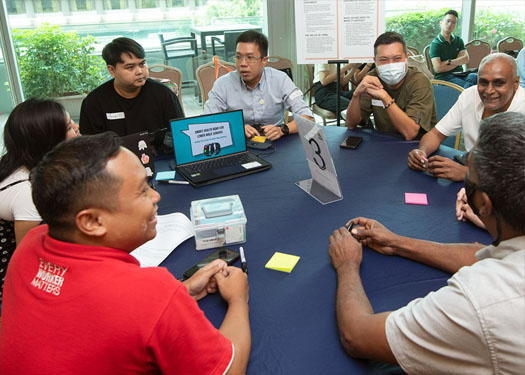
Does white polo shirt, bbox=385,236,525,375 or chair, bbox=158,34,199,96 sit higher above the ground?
chair, bbox=158,34,199,96

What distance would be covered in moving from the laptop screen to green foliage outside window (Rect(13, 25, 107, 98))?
390cm

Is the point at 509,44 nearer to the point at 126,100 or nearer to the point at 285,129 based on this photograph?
the point at 285,129

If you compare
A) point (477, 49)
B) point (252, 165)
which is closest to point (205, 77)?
point (252, 165)

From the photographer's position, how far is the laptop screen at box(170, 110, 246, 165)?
2.23 m

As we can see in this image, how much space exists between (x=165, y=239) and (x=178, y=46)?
483 cm

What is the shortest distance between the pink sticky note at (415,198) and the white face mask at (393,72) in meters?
1.21

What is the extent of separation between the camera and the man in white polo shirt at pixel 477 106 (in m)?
2.08

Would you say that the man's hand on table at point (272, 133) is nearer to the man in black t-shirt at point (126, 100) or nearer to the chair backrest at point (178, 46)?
the man in black t-shirt at point (126, 100)

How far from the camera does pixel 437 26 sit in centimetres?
684

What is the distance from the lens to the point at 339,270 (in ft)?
4.39

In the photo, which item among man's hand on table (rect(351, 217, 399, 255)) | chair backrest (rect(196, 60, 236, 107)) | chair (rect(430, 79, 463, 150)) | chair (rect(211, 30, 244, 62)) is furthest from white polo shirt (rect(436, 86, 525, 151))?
chair (rect(211, 30, 244, 62))

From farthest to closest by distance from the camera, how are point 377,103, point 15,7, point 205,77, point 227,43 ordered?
point 227,43 < point 15,7 < point 205,77 < point 377,103

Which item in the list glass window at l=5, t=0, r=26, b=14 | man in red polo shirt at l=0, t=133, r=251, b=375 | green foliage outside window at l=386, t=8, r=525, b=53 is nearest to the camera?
man in red polo shirt at l=0, t=133, r=251, b=375

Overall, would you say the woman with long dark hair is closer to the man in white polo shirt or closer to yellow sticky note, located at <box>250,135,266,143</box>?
yellow sticky note, located at <box>250,135,266,143</box>
